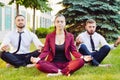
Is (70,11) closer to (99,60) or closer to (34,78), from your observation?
(99,60)

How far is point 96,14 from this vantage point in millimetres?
17484

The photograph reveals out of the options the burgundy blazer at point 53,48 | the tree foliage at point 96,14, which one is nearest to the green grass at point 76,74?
the burgundy blazer at point 53,48

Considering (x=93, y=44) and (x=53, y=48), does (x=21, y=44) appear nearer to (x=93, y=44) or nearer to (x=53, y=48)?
(x=53, y=48)

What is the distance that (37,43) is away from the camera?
336 inches

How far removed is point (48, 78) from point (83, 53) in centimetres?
149

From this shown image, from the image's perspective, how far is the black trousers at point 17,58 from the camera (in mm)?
8355

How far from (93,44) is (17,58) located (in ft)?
5.37

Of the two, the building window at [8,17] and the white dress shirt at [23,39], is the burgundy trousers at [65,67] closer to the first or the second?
the white dress shirt at [23,39]

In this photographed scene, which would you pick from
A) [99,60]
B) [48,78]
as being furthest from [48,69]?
[99,60]

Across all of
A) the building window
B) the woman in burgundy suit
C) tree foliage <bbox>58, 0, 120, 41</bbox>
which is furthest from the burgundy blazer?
the building window

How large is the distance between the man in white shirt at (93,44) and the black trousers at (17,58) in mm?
975

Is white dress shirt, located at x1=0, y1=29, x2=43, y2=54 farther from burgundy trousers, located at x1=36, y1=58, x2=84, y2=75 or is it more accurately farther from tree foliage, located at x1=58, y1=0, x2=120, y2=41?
tree foliage, located at x1=58, y1=0, x2=120, y2=41

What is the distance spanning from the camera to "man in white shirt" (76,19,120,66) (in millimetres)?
8352

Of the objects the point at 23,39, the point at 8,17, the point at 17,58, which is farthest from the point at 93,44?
the point at 8,17
